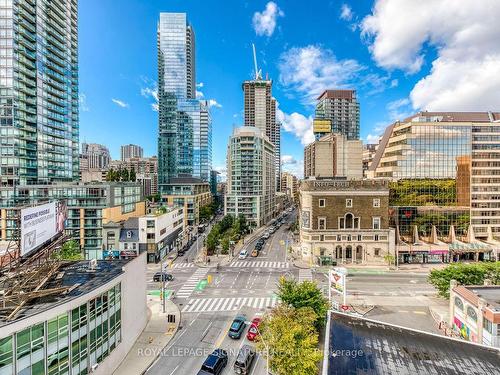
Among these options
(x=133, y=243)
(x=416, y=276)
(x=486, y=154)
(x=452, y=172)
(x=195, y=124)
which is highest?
(x=195, y=124)

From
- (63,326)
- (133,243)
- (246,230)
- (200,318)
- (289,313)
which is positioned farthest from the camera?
(246,230)

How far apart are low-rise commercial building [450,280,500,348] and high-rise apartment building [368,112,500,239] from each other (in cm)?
3763

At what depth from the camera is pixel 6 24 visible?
2849 inches

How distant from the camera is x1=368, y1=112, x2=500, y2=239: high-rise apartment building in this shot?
221ft

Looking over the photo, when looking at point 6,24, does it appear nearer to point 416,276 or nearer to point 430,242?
point 416,276

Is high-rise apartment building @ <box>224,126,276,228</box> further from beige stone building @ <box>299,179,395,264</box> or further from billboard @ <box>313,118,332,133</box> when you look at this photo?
beige stone building @ <box>299,179,395,264</box>

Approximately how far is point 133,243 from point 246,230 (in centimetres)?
4064

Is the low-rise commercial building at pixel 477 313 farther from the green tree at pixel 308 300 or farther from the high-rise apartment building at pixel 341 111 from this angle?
the high-rise apartment building at pixel 341 111

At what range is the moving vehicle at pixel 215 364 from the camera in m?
24.5

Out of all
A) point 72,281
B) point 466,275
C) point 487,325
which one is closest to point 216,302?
point 72,281

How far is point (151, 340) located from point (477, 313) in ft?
108

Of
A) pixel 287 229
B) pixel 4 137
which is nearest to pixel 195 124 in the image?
pixel 287 229

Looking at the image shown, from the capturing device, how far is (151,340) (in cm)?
3048

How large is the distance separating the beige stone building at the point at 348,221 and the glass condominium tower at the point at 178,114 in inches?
4413
